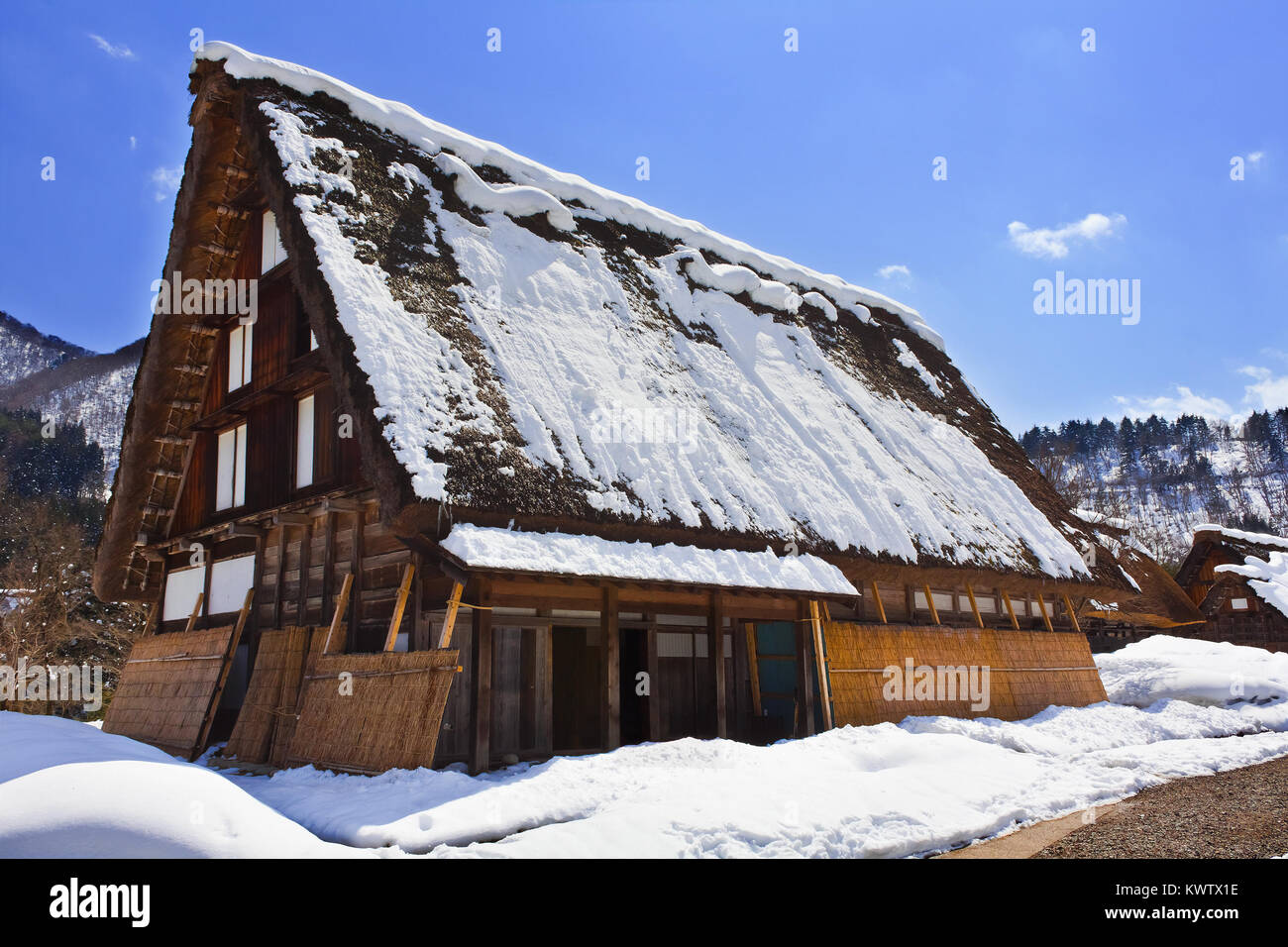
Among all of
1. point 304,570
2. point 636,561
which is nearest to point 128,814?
point 636,561

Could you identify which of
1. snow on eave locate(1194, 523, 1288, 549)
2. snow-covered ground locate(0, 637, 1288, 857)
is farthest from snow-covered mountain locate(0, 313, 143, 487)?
snow-covered ground locate(0, 637, 1288, 857)

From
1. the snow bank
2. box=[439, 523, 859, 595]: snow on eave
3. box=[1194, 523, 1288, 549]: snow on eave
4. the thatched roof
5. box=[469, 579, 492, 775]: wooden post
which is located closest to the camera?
the snow bank

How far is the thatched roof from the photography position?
28.6ft

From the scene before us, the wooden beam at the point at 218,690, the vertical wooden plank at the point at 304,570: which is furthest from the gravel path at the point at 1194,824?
the wooden beam at the point at 218,690

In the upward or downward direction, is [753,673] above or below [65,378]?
below

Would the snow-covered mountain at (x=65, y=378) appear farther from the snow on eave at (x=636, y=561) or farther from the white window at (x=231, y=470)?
the snow on eave at (x=636, y=561)

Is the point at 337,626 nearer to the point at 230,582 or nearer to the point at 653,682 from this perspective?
the point at 653,682

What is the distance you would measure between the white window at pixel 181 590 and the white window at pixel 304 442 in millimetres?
3220

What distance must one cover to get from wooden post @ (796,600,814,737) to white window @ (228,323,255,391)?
7.93 m

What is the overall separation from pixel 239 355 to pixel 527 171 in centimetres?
500

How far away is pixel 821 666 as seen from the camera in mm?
10734

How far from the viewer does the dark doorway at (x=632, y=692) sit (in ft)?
40.5

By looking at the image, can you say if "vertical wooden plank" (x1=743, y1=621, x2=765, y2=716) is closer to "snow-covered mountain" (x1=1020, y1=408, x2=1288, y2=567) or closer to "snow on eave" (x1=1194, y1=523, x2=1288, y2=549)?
"snow on eave" (x1=1194, y1=523, x2=1288, y2=549)

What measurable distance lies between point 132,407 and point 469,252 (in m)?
5.72
